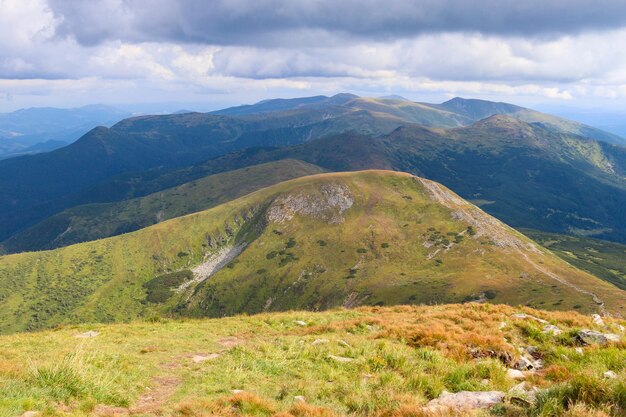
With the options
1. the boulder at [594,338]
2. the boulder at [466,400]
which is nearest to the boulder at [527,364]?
the boulder at [594,338]

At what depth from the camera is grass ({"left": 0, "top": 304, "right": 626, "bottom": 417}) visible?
483 inches

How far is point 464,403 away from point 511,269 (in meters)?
175

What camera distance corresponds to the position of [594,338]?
20.6 m

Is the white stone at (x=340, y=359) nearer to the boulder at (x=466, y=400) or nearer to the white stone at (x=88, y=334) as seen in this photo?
the boulder at (x=466, y=400)

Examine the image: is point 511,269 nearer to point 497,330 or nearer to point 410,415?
point 497,330

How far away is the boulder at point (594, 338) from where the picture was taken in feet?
65.9

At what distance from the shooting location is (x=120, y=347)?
22031 millimetres

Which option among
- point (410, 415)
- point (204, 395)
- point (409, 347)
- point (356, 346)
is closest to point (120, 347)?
point (204, 395)

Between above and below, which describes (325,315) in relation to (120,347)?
below

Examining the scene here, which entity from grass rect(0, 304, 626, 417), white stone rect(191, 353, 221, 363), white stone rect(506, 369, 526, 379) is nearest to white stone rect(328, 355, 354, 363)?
grass rect(0, 304, 626, 417)

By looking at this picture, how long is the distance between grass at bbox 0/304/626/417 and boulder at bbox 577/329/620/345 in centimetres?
67

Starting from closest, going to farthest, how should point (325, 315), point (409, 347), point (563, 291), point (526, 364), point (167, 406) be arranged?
point (167, 406) < point (526, 364) < point (409, 347) < point (325, 315) < point (563, 291)

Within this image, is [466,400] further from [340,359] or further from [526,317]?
[526,317]

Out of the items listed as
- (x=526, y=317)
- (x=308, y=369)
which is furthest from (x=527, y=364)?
(x=526, y=317)
